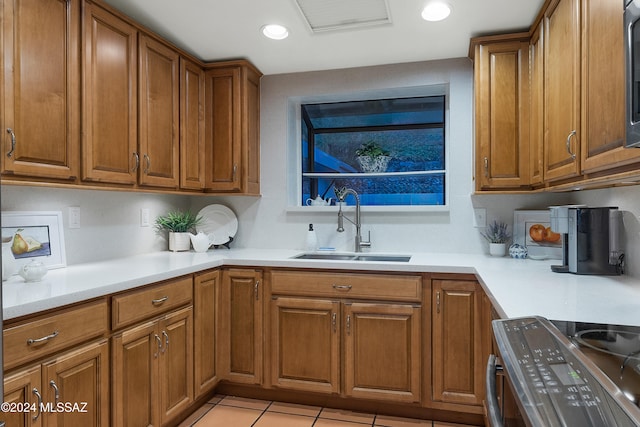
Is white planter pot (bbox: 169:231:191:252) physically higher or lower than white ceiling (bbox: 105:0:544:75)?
lower

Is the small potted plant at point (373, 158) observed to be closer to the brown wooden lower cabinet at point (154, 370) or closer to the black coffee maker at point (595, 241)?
the black coffee maker at point (595, 241)

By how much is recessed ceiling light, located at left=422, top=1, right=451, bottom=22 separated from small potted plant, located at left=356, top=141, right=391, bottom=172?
3.58 feet

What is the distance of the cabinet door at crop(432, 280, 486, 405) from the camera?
85.3 inches

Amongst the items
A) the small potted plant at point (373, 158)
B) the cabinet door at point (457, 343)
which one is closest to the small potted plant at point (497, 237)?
the cabinet door at point (457, 343)

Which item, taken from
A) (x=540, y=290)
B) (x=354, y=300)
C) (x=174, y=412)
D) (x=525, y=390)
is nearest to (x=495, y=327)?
(x=525, y=390)

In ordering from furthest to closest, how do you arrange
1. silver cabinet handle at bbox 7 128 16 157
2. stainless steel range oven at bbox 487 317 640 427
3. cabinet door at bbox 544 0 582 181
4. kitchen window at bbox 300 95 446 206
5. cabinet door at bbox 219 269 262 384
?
kitchen window at bbox 300 95 446 206 < cabinet door at bbox 219 269 262 384 < cabinet door at bbox 544 0 582 181 < silver cabinet handle at bbox 7 128 16 157 < stainless steel range oven at bbox 487 317 640 427

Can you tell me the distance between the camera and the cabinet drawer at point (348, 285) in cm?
225

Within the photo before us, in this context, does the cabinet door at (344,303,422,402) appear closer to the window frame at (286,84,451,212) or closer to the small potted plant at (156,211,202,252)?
the window frame at (286,84,451,212)

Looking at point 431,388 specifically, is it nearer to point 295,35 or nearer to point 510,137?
point 510,137

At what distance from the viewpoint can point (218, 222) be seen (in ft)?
10.2

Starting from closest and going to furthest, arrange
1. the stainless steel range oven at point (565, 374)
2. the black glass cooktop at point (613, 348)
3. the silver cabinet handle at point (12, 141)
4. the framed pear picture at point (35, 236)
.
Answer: the stainless steel range oven at point (565, 374) < the black glass cooktop at point (613, 348) < the silver cabinet handle at point (12, 141) < the framed pear picture at point (35, 236)

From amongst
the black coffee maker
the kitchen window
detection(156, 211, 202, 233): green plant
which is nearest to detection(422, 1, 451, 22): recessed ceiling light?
the kitchen window

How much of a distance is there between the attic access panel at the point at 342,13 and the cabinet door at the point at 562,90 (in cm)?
82

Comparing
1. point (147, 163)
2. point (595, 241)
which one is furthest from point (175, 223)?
point (595, 241)
